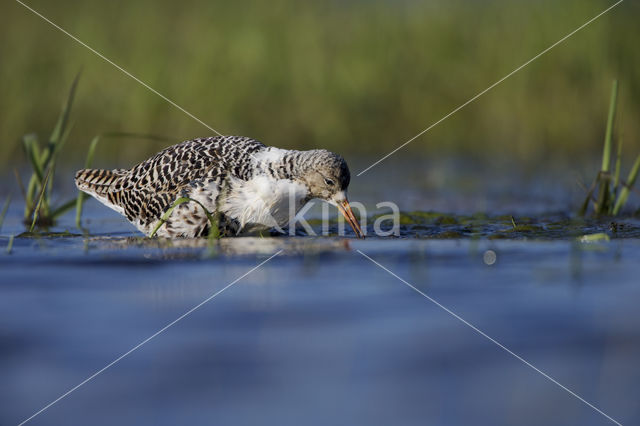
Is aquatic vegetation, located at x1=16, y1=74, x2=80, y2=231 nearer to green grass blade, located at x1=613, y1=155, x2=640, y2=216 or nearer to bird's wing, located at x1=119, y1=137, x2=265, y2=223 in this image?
bird's wing, located at x1=119, y1=137, x2=265, y2=223

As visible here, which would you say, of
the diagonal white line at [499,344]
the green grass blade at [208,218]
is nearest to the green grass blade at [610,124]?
the diagonal white line at [499,344]

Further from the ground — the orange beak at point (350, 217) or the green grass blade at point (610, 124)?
the green grass blade at point (610, 124)

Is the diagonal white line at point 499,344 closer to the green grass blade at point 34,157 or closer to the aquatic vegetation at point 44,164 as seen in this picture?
the aquatic vegetation at point 44,164

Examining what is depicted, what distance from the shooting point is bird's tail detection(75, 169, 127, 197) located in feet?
28.7

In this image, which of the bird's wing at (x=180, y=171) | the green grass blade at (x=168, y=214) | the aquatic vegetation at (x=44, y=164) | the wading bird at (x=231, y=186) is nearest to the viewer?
the green grass blade at (x=168, y=214)

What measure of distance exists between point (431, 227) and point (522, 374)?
4557mm

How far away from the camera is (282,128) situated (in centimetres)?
1359

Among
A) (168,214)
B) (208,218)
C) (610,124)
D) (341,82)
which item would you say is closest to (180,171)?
(208,218)

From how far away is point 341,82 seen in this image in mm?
14125

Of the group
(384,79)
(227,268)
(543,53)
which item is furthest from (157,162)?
(543,53)

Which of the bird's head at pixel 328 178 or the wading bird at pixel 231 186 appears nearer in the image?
the wading bird at pixel 231 186

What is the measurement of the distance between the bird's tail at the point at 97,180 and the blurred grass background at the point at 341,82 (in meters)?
3.76

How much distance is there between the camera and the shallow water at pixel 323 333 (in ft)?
11.1

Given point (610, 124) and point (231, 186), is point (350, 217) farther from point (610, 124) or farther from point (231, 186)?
point (610, 124)
